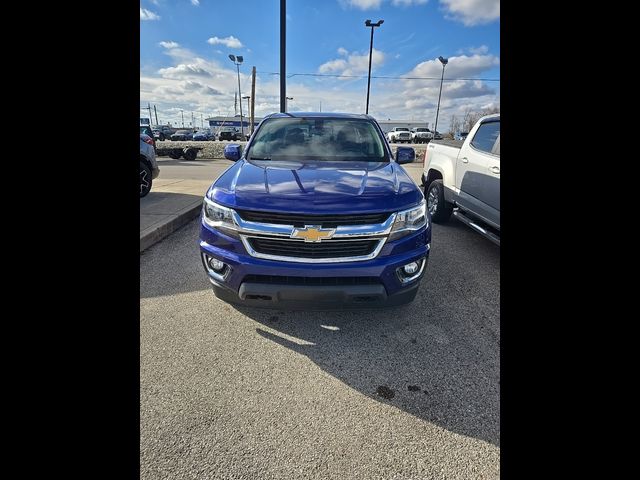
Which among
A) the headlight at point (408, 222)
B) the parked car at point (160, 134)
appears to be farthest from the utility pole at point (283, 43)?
the parked car at point (160, 134)

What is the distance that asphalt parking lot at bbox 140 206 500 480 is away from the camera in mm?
Result: 1672

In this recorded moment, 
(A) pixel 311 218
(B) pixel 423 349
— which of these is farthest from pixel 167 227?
(B) pixel 423 349

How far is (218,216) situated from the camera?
2.46 m

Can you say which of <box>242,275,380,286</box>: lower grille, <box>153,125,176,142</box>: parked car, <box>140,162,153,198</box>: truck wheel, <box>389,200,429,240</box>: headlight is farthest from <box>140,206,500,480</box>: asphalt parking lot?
<box>153,125,176,142</box>: parked car

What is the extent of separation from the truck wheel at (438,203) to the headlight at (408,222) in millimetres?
3283

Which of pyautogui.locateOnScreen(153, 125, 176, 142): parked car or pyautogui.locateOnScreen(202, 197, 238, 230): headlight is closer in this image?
pyautogui.locateOnScreen(202, 197, 238, 230): headlight

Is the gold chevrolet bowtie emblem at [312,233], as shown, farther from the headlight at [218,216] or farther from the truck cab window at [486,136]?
the truck cab window at [486,136]

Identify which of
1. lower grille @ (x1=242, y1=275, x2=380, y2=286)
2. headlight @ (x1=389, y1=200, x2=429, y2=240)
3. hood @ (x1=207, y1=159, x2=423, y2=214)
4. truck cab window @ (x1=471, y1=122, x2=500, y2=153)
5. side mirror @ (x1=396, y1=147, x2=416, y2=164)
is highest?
truck cab window @ (x1=471, y1=122, x2=500, y2=153)

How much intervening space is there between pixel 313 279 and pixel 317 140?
1.97 m

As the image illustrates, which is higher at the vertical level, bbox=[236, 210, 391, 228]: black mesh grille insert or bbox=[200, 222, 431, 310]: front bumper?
bbox=[236, 210, 391, 228]: black mesh grille insert

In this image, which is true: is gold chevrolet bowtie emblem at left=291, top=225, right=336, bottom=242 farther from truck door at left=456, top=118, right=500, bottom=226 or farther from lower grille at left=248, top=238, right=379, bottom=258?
truck door at left=456, top=118, right=500, bottom=226
